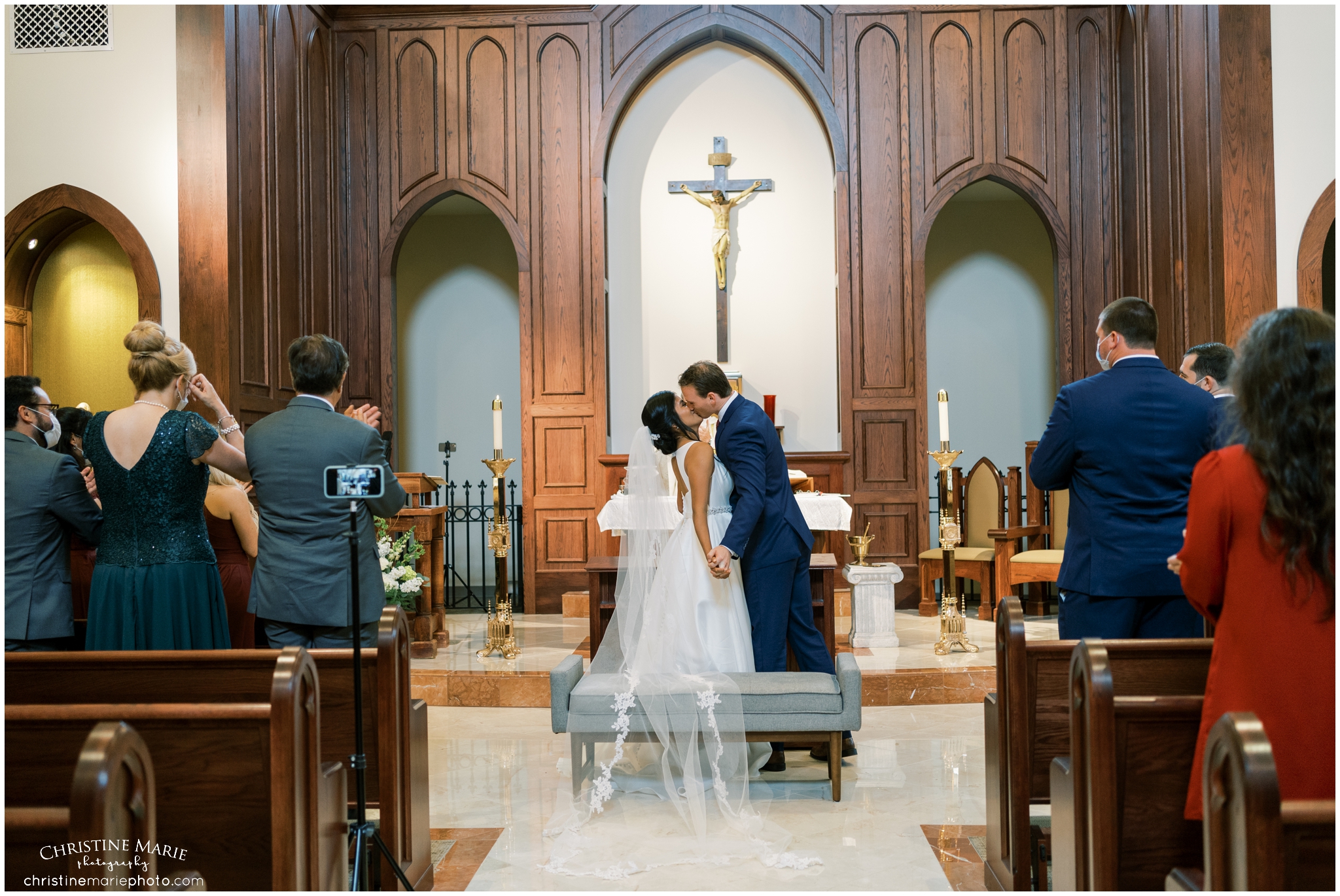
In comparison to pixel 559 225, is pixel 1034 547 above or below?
below

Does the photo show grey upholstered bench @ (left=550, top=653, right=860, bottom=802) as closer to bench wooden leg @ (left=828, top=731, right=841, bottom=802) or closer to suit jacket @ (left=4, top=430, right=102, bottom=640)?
bench wooden leg @ (left=828, top=731, right=841, bottom=802)

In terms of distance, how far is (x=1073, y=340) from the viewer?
8.79 meters

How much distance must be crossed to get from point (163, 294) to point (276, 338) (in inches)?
35.3

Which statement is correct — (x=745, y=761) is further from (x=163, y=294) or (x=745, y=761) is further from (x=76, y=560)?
(x=163, y=294)

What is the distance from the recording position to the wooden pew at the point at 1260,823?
1520 mm

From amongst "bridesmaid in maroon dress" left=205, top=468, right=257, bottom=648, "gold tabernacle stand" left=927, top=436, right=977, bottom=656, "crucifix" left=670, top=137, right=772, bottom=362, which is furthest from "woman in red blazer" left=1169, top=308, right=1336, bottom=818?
"crucifix" left=670, top=137, right=772, bottom=362

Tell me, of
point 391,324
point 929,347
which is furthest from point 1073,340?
point 391,324

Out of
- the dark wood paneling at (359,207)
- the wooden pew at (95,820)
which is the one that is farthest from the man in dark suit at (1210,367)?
the dark wood paneling at (359,207)

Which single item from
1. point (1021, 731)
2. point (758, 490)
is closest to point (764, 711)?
point (758, 490)

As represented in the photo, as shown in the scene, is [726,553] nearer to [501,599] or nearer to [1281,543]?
[1281,543]

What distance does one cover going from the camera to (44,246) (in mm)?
7457

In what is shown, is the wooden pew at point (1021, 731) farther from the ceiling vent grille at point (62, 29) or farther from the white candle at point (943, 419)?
the ceiling vent grille at point (62, 29)

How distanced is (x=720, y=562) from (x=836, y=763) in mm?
857

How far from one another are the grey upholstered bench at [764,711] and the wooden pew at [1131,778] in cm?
151
